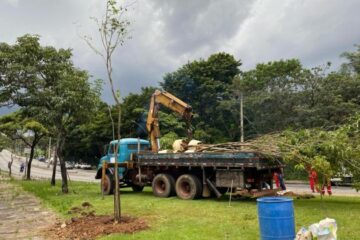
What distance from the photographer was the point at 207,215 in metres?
12.8

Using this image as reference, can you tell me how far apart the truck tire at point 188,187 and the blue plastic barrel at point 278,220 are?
921 centimetres

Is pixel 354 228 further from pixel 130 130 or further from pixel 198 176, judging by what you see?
pixel 130 130

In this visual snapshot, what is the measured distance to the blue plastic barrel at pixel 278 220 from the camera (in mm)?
7895

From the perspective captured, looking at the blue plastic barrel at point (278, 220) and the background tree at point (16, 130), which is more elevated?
the background tree at point (16, 130)

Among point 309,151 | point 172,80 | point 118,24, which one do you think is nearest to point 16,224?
point 118,24

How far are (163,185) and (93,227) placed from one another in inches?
298

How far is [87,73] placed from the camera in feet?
75.3

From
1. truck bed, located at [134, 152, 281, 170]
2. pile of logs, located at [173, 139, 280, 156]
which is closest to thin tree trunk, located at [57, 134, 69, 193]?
truck bed, located at [134, 152, 281, 170]

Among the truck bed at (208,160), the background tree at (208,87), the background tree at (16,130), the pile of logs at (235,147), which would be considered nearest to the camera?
the pile of logs at (235,147)

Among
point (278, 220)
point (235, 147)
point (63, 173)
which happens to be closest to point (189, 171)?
point (235, 147)

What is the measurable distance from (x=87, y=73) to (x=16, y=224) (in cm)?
1135

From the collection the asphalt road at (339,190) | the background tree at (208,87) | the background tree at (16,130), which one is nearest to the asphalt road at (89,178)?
the asphalt road at (339,190)

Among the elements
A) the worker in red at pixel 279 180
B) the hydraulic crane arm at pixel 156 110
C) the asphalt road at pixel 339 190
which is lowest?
the asphalt road at pixel 339 190

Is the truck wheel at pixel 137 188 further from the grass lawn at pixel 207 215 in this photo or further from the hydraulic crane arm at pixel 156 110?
the grass lawn at pixel 207 215
